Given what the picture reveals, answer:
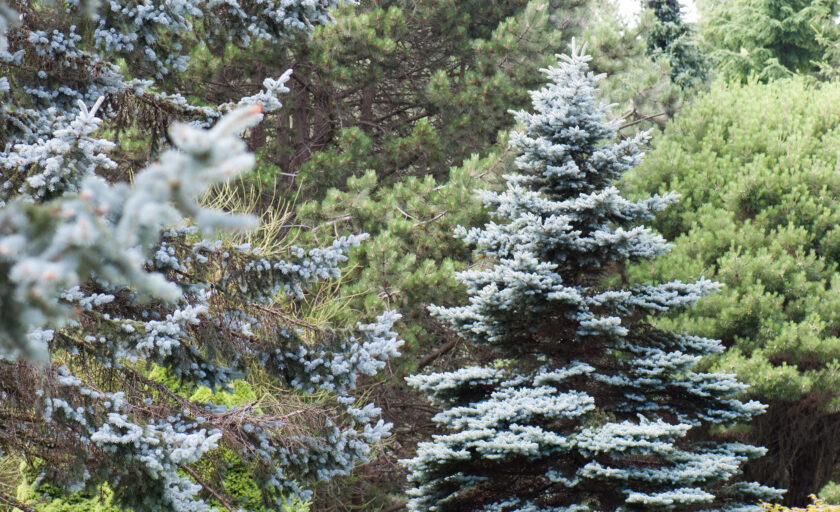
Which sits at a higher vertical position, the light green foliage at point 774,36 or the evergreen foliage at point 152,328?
the light green foliage at point 774,36

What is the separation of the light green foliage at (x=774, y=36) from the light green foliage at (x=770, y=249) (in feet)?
27.8

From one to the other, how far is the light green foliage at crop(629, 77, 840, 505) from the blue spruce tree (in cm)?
137

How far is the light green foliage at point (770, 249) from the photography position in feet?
23.8

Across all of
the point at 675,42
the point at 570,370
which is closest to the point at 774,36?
the point at 675,42

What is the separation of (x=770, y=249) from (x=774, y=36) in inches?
441

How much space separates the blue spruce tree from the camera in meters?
5.52

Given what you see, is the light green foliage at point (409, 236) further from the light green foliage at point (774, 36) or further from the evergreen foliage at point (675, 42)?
the light green foliage at point (774, 36)

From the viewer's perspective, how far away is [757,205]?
26.5ft

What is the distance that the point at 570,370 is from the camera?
18.6 feet

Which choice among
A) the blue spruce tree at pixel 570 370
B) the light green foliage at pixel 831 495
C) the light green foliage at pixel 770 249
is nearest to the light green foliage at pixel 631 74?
the light green foliage at pixel 770 249

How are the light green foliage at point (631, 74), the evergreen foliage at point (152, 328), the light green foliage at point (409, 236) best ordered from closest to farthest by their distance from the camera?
the evergreen foliage at point (152, 328)
the light green foliage at point (409, 236)
the light green foliage at point (631, 74)

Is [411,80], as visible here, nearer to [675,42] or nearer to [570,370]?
[675,42]

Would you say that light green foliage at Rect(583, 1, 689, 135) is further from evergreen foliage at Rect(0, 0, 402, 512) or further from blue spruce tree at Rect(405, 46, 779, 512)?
evergreen foliage at Rect(0, 0, 402, 512)

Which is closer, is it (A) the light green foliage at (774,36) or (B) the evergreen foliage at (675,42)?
(B) the evergreen foliage at (675,42)
